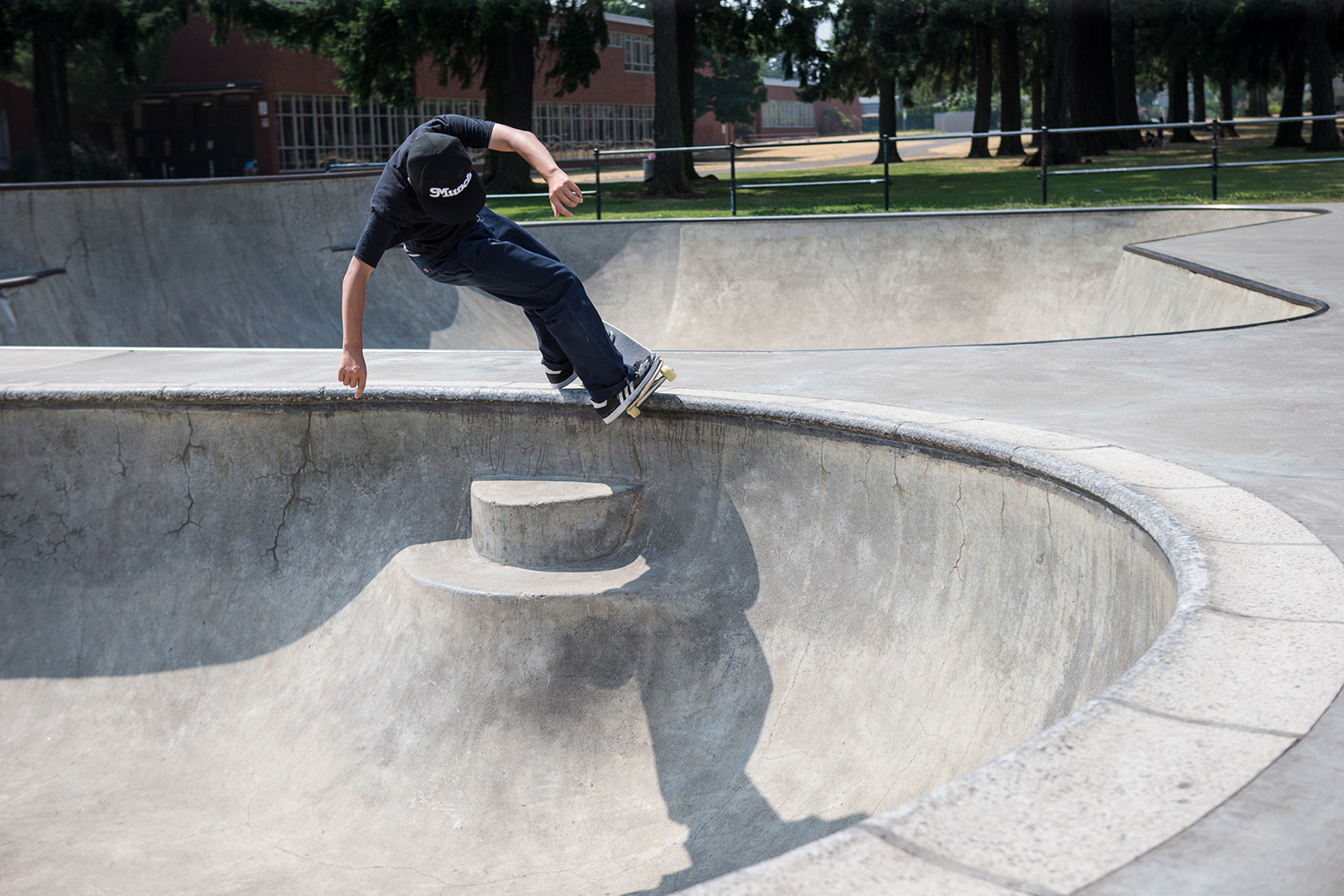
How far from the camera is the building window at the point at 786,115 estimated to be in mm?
88938

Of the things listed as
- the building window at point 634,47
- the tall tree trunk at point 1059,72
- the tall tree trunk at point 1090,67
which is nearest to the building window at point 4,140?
the building window at point 634,47

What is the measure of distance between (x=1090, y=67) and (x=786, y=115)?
6942 cm

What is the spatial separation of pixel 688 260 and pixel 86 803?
10.2 metres

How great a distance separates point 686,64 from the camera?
26.3 m

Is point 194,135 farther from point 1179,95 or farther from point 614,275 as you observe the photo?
point 1179,95

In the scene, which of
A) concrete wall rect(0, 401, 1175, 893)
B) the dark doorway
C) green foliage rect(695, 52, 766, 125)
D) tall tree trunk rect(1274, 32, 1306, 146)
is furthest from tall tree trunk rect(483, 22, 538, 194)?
green foliage rect(695, 52, 766, 125)

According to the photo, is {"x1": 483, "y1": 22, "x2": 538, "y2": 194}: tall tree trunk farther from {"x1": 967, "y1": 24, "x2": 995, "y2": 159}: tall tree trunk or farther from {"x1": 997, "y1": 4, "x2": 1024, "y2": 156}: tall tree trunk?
{"x1": 967, "y1": 24, "x2": 995, "y2": 159}: tall tree trunk

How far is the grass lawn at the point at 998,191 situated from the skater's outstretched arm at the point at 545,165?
8.85 m

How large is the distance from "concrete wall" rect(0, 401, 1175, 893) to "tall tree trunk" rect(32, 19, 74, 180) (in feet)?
95.9

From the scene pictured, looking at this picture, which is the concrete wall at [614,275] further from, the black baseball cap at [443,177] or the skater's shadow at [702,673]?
the black baseball cap at [443,177]

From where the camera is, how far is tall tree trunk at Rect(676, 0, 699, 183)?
25422 millimetres

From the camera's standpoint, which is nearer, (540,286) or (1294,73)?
(540,286)

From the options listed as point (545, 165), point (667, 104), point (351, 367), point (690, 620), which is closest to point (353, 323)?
point (351, 367)

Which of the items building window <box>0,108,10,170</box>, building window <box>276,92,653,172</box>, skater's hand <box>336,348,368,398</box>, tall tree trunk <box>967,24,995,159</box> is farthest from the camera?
building window <box>276,92,653,172</box>
